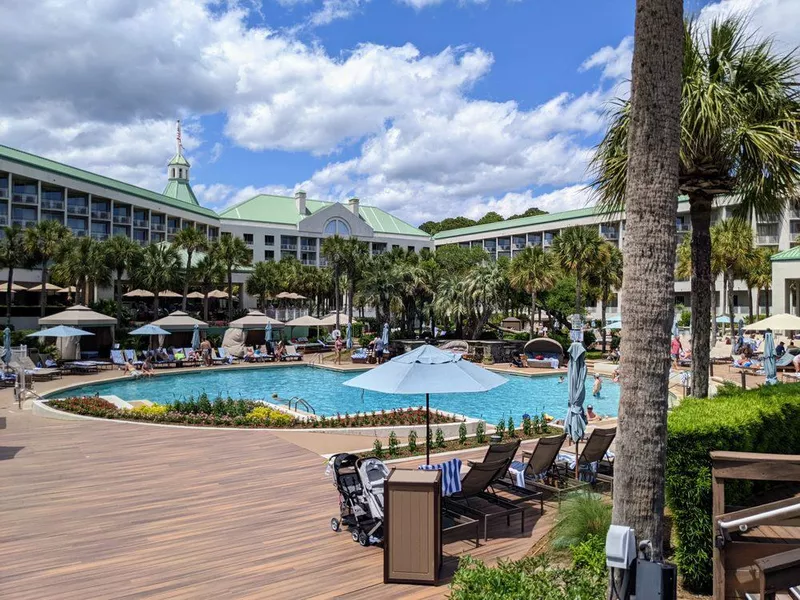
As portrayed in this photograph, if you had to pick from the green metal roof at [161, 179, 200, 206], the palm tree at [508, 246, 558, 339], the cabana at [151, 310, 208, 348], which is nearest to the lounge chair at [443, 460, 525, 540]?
the cabana at [151, 310, 208, 348]

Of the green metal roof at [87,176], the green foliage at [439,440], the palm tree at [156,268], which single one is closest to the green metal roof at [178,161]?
the green metal roof at [87,176]

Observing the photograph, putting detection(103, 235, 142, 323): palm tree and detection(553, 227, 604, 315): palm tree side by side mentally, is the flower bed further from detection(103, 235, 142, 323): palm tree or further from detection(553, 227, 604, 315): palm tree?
detection(103, 235, 142, 323): palm tree

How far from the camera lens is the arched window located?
6888 centimetres

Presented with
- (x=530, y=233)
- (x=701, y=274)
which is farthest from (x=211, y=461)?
(x=530, y=233)

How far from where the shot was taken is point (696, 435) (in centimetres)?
535

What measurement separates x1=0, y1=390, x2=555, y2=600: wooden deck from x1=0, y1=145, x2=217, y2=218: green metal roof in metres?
38.4

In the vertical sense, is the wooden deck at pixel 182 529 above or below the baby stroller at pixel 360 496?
below

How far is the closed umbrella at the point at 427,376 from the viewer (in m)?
7.79

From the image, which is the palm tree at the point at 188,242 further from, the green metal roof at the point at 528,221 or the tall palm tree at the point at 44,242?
the green metal roof at the point at 528,221

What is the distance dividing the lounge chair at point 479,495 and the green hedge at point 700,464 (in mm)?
2132

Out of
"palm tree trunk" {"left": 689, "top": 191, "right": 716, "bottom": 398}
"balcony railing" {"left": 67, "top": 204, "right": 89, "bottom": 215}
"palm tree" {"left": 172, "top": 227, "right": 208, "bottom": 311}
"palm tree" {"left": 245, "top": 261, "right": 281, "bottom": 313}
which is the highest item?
"balcony railing" {"left": 67, "top": 204, "right": 89, "bottom": 215}

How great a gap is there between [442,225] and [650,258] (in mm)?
94071

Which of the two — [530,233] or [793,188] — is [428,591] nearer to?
[793,188]

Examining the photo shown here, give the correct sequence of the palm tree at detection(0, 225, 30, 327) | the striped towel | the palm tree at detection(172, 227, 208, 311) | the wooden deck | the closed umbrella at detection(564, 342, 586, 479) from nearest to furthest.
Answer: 1. the wooden deck
2. the striped towel
3. the closed umbrella at detection(564, 342, 586, 479)
4. the palm tree at detection(0, 225, 30, 327)
5. the palm tree at detection(172, 227, 208, 311)
